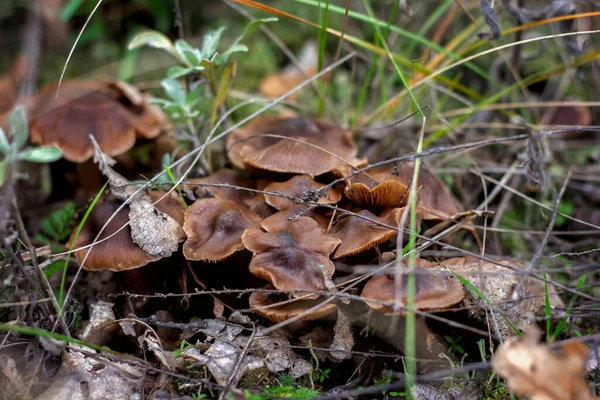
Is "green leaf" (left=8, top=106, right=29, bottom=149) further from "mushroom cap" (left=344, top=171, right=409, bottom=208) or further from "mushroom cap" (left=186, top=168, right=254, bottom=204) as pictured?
"mushroom cap" (left=344, top=171, right=409, bottom=208)

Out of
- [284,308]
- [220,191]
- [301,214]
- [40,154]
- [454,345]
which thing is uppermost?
[40,154]

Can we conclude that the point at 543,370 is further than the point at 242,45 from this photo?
No

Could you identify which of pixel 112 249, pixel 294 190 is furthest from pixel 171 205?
pixel 294 190

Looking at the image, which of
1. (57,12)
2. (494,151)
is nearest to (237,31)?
(57,12)

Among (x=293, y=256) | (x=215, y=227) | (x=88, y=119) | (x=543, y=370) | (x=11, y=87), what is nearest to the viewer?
(x=543, y=370)

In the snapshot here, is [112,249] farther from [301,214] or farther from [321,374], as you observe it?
[321,374]

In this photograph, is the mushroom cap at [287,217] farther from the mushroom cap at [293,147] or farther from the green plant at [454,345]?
the green plant at [454,345]
